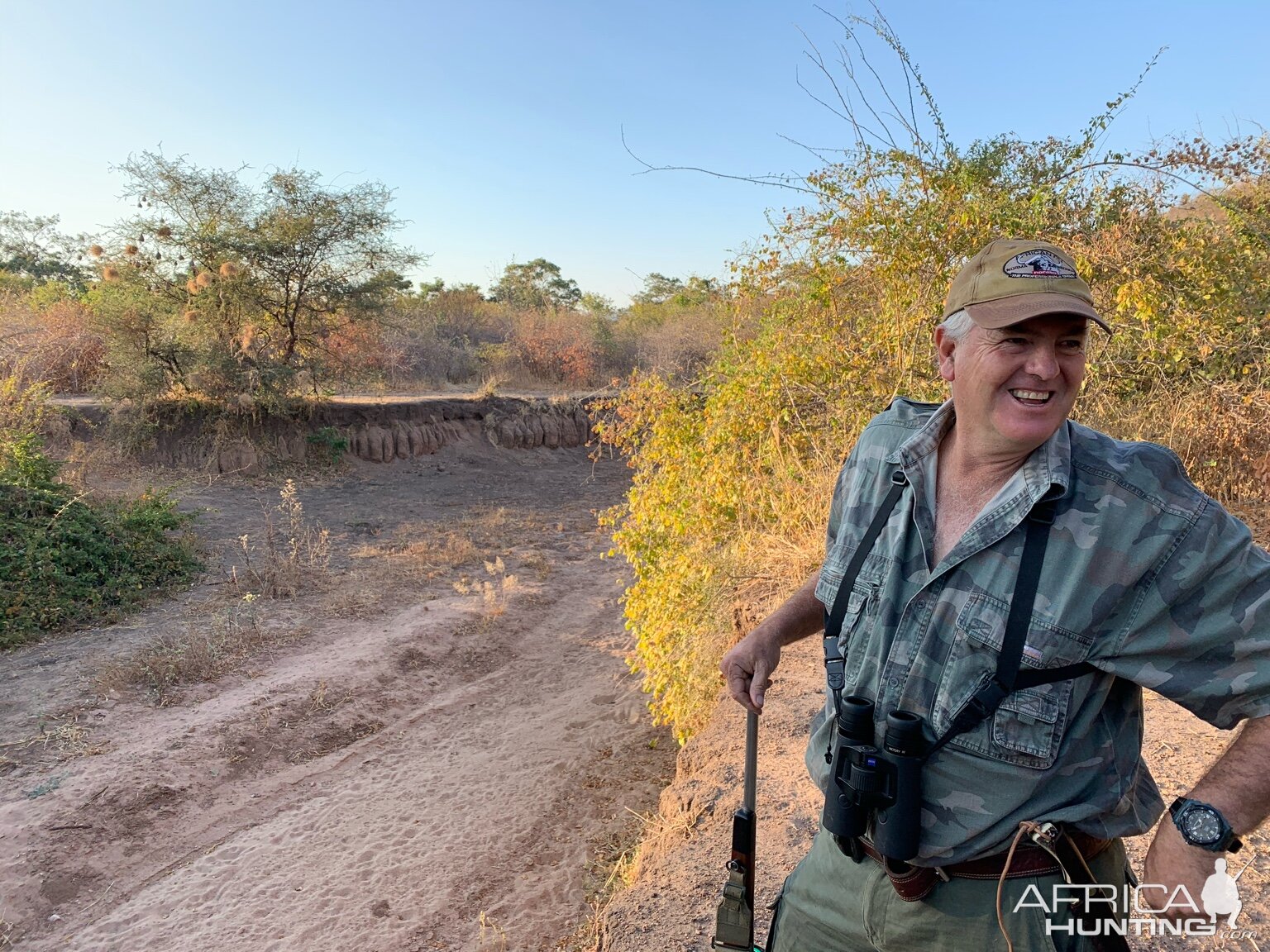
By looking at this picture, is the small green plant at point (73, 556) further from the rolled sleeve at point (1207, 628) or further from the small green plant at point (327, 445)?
the rolled sleeve at point (1207, 628)

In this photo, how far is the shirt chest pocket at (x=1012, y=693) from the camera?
1.26 m

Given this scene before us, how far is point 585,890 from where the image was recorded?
13.1 feet

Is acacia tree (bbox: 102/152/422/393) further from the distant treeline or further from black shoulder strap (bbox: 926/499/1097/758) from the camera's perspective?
black shoulder strap (bbox: 926/499/1097/758)

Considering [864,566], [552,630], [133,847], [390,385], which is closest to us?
[864,566]

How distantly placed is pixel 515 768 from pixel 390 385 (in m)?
15.2

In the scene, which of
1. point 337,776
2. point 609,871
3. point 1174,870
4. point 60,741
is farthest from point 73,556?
point 1174,870

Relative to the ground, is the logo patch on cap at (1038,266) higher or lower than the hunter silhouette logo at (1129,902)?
higher

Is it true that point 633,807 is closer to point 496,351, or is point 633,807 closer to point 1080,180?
point 1080,180

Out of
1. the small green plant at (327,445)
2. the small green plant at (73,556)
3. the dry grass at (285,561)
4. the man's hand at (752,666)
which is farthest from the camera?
the small green plant at (327,445)

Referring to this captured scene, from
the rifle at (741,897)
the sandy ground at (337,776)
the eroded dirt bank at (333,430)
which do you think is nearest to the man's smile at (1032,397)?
the rifle at (741,897)

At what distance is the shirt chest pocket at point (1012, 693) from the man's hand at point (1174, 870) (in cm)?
19

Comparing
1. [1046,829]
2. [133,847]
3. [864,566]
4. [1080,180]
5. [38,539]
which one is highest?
[1080,180]

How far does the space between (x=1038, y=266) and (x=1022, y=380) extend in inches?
8.4

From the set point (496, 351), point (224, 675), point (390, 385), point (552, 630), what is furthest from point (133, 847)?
point (496, 351)
